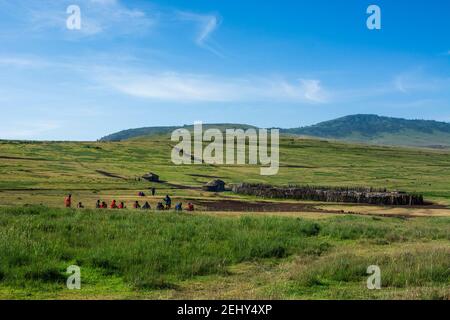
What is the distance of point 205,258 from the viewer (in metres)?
16.4

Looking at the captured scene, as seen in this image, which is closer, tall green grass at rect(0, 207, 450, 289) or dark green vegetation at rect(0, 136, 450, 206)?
tall green grass at rect(0, 207, 450, 289)

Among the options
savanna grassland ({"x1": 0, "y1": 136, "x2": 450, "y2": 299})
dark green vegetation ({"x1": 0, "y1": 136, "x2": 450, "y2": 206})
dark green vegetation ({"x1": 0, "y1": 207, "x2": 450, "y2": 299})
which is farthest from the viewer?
dark green vegetation ({"x1": 0, "y1": 136, "x2": 450, "y2": 206})

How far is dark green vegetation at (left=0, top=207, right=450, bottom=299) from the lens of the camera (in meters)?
13.1

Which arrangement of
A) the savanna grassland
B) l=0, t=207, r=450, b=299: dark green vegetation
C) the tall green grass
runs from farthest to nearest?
1. the tall green grass
2. l=0, t=207, r=450, b=299: dark green vegetation
3. the savanna grassland

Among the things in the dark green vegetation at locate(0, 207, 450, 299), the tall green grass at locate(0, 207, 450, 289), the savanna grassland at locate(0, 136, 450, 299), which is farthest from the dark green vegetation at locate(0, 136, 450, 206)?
the dark green vegetation at locate(0, 207, 450, 299)

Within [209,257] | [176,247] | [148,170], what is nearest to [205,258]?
[209,257]

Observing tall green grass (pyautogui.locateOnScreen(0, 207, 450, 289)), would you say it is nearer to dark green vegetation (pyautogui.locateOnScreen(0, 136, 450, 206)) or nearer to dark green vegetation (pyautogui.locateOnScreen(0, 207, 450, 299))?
dark green vegetation (pyautogui.locateOnScreen(0, 207, 450, 299))

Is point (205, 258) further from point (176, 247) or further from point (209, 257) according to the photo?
point (176, 247)

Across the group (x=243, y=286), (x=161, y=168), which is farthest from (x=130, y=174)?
(x=243, y=286)

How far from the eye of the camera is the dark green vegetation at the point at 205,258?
1311cm

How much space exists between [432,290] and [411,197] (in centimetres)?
4302

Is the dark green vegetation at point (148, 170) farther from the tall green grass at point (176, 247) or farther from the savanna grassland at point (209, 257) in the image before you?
the savanna grassland at point (209, 257)

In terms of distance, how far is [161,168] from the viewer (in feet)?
321

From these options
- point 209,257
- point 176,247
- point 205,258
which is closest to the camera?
point 205,258
